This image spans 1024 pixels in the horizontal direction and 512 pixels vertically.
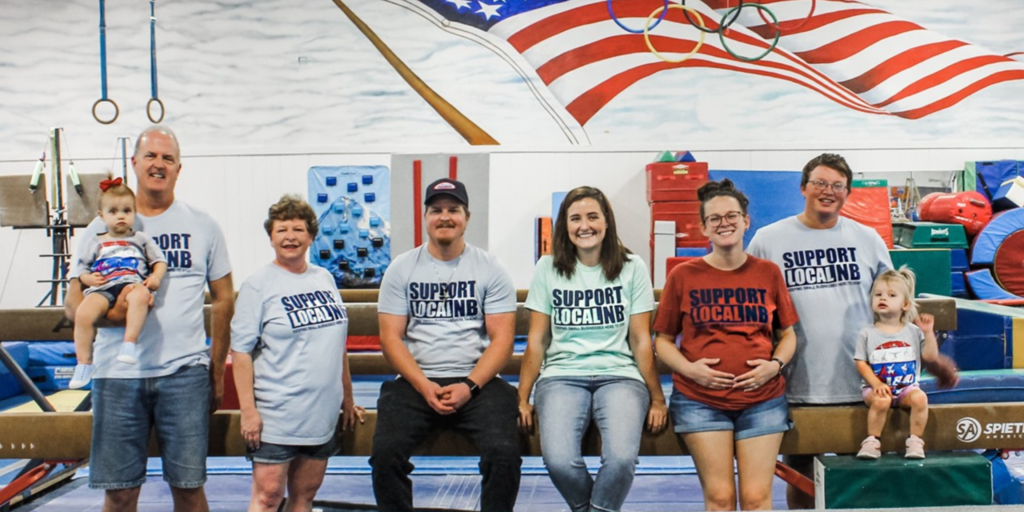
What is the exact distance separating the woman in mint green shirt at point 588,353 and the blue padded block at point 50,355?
20.3ft

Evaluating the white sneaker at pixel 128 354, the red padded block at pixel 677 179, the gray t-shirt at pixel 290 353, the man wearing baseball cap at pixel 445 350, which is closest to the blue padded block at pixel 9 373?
the white sneaker at pixel 128 354

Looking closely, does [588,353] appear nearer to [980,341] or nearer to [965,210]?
[980,341]

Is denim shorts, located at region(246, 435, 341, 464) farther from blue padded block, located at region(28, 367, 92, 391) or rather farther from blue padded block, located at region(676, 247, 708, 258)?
blue padded block, located at region(676, 247, 708, 258)

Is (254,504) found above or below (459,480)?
above

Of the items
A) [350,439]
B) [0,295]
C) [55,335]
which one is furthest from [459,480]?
[0,295]

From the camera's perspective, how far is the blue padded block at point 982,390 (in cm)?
372

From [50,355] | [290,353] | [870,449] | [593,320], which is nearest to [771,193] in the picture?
[870,449]

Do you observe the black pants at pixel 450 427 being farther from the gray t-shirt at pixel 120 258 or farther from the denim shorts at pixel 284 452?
the gray t-shirt at pixel 120 258

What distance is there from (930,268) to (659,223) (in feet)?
9.56

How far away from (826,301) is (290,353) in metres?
2.28

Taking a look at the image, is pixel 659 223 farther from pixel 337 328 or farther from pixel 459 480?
pixel 337 328

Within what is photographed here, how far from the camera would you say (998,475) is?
12.9 ft

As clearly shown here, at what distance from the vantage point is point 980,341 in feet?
16.6

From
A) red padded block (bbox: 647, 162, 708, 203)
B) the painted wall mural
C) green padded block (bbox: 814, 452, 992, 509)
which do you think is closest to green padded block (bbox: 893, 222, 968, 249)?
the painted wall mural
